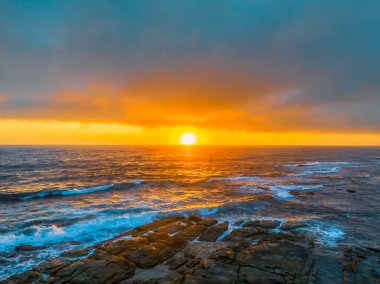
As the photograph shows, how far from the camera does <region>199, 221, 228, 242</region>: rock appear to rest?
57.1 feet

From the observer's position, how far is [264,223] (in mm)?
20641

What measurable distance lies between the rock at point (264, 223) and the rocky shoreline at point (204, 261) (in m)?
1.37

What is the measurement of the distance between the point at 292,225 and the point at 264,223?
248 cm

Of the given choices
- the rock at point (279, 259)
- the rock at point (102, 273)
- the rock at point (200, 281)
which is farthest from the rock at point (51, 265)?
the rock at point (279, 259)

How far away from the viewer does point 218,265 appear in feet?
42.3

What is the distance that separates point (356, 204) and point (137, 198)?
94.5 ft

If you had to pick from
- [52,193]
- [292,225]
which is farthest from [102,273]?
[52,193]

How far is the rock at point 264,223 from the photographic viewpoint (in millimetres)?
19964

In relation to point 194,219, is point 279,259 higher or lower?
higher

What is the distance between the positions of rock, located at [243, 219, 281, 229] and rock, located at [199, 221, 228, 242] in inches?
81.5

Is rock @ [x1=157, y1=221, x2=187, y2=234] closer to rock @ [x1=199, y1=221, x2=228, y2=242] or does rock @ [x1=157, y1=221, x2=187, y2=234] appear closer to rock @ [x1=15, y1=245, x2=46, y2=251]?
rock @ [x1=199, y1=221, x2=228, y2=242]

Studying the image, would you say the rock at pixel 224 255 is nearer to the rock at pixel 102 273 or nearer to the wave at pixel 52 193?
the rock at pixel 102 273

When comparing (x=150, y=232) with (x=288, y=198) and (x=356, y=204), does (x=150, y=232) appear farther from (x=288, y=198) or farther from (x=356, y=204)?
(x=356, y=204)

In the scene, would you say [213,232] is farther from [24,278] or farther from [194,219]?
[24,278]
